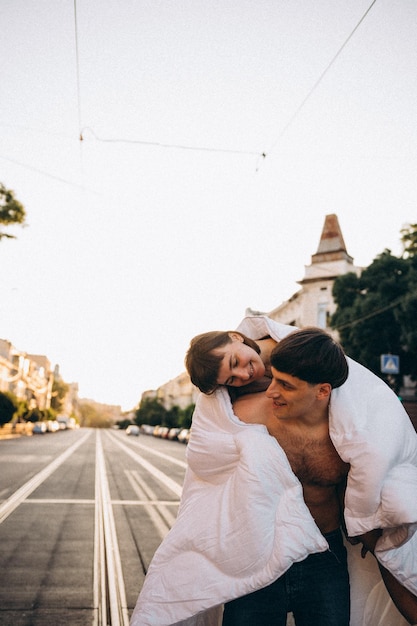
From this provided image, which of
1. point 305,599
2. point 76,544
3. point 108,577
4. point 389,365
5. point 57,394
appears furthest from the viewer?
point 57,394

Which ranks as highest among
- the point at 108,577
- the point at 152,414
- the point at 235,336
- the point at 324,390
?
the point at 152,414

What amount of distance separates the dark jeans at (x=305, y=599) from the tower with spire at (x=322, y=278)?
40682 mm

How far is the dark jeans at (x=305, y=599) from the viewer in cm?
215

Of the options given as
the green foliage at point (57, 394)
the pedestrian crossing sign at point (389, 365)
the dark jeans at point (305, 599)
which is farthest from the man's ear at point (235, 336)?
the green foliage at point (57, 394)

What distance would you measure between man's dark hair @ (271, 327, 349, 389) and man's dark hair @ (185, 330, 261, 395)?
0.36m

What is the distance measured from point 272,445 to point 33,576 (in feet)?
13.7

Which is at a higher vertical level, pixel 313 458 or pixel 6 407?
pixel 6 407

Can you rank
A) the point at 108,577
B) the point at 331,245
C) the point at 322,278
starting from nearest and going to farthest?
the point at 108,577
the point at 322,278
the point at 331,245

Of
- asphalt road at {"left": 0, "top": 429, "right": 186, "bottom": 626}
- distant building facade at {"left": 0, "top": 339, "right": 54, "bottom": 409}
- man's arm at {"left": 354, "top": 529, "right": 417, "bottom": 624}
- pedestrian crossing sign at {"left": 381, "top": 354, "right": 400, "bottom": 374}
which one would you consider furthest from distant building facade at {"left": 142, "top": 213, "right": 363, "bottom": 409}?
man's arm at {"left": 354, "top": 529, "right": 417, "bottom": 624}

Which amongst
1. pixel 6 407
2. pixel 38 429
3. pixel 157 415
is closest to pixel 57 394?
pixel 157 415

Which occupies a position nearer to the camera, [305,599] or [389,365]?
[305,599]

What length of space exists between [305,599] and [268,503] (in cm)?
56

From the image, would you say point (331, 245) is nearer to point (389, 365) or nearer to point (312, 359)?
point (389, 365)

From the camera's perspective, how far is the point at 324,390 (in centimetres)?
217
